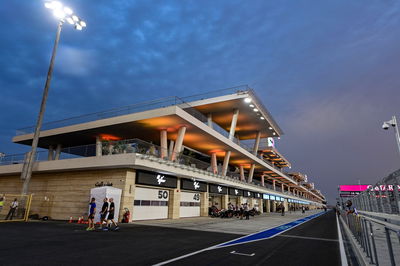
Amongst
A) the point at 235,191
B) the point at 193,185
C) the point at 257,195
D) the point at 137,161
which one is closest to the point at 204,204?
the point at 193,185

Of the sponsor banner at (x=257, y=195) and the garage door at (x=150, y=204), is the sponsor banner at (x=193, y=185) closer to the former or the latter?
the garage door at (x=150, y=204)

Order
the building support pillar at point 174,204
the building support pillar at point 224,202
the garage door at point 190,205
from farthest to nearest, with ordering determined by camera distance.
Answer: the building support pillar at point 224,202 < the garage door at point 190,205 < the building support pillar at point 174,204

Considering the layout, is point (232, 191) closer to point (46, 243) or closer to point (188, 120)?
point (188, 120)

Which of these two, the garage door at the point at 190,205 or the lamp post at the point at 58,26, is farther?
the garage door at the point at 190,205

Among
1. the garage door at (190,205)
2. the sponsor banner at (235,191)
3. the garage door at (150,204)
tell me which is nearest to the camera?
the garage door at (150,204)

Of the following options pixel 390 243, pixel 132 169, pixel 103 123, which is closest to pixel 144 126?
pixel 103 123

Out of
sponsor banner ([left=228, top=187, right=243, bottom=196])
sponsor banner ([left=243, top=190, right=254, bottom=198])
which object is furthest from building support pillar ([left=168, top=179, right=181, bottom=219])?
sponsor banner ([left=243, top=190, right=254, bottom=198])

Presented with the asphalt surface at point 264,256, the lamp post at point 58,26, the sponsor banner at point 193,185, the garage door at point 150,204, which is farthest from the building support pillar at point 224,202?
the asphalt surface at point 264,256

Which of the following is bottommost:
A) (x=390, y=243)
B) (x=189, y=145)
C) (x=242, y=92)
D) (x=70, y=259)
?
(x=70, y=259)

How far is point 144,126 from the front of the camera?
854 inches

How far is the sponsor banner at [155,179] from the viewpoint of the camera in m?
17.4

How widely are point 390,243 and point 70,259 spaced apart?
22.5 ft

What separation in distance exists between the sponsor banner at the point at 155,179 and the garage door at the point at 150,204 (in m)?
0.81

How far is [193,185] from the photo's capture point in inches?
935
